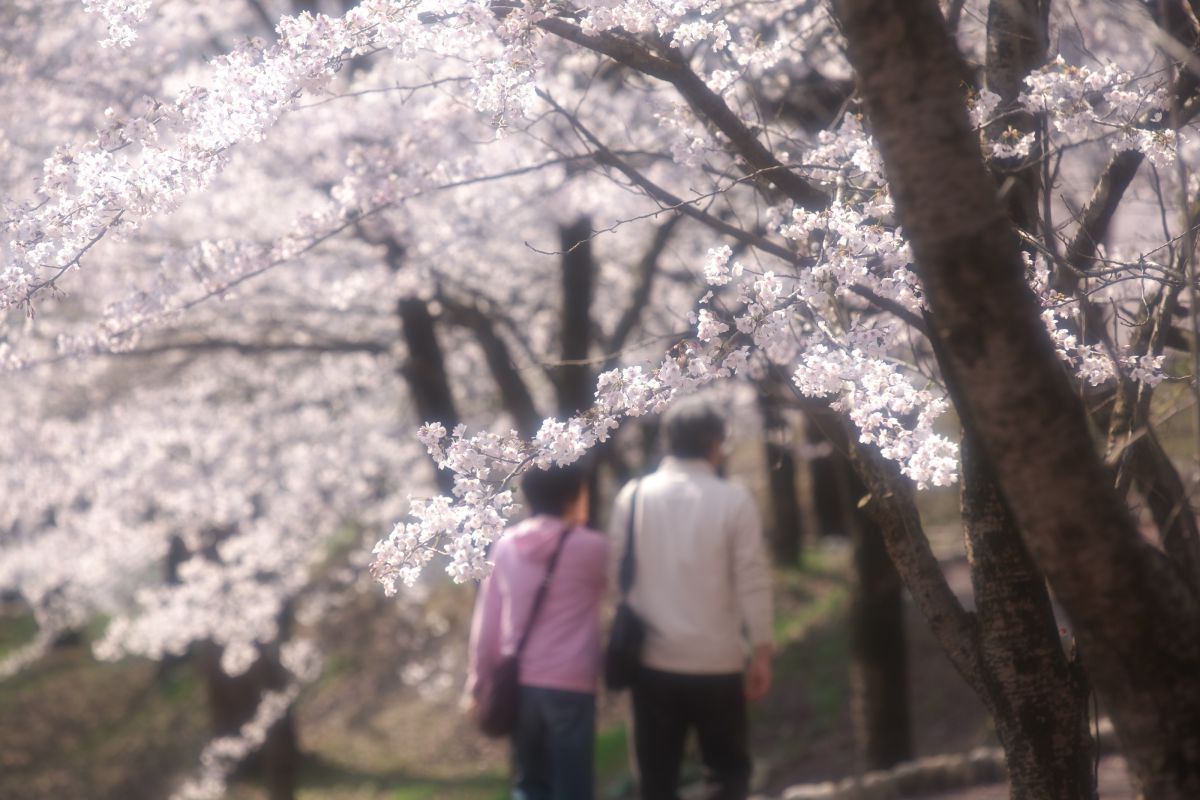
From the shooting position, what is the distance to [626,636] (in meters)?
4.20

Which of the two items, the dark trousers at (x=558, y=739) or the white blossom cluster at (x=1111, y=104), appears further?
the dark trousers at (x=558, y=739)

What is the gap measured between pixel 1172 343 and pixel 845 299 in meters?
1.06

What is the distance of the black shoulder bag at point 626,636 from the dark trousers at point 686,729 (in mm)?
64

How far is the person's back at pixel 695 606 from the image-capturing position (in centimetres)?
417

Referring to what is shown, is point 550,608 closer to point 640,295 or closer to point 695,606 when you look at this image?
point 695,606

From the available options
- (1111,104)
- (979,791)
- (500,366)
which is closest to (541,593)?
(1111,104)

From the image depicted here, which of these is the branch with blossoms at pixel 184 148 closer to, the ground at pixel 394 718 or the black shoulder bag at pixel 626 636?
the black shoulder bag at pixel 626 636

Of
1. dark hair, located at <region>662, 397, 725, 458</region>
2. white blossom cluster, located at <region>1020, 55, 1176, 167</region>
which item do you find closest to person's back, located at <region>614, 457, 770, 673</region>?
dark hair, located at <region>662, 397, 725, 458</region>

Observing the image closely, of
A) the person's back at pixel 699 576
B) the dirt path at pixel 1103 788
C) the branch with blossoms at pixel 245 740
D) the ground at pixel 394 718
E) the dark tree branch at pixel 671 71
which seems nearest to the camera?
the dark tree branch at pixel 671 71

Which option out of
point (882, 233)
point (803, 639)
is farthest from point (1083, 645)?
point (803, 639)

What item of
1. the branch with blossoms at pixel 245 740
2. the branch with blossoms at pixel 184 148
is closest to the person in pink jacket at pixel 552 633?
the branch with blossoms at pixel 184 148

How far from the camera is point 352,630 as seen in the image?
1805 centimetres

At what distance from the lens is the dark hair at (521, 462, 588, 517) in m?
4.26

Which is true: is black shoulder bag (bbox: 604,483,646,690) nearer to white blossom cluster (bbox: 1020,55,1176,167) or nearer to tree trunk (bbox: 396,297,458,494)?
white blossom cluster (bbox: 1020,55,1176,167)
